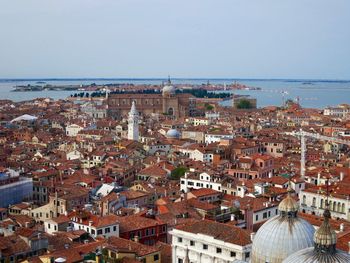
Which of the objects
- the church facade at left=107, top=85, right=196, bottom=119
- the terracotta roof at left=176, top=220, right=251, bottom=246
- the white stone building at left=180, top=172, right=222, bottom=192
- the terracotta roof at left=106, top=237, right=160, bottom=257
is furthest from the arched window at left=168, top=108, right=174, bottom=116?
the terracotta roof at left=106, top=237, right=160, bottom=257

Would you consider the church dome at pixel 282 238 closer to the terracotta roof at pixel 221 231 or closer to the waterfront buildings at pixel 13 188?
the terracotta roof at pixel 221 231

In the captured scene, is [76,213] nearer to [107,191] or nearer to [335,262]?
[107,191]

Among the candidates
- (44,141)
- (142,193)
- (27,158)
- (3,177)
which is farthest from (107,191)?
(44,141)

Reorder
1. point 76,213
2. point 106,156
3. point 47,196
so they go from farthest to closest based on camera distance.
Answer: point 106,156 < point 47,196 < point 76,213

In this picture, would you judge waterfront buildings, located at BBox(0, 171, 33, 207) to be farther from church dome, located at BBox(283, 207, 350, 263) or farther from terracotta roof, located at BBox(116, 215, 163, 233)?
church dome, located at BBox(283, 207, 350, 263)

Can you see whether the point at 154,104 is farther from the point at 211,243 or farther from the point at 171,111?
the point at 211,243
